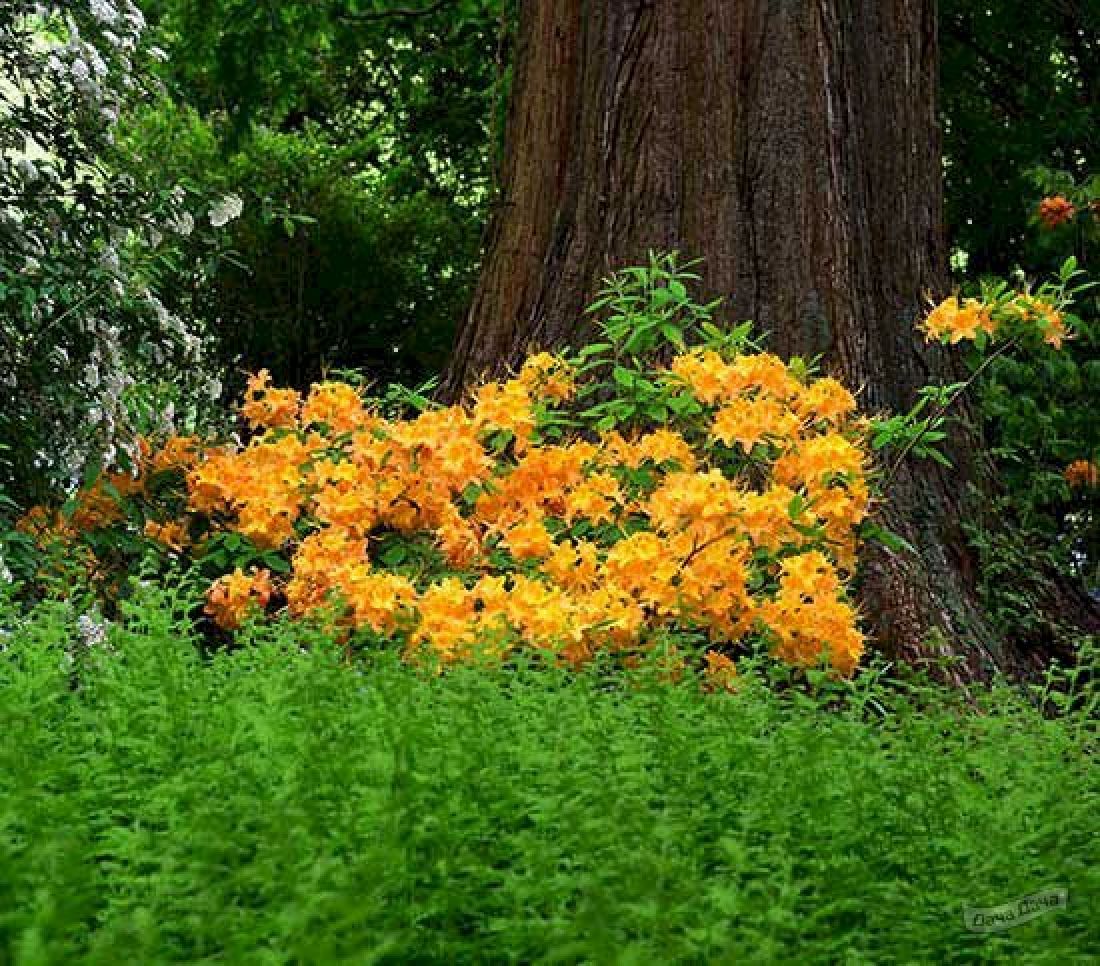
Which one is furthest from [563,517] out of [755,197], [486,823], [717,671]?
[486,823]

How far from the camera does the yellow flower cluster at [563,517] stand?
4.48m

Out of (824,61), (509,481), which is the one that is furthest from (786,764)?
(824,61)

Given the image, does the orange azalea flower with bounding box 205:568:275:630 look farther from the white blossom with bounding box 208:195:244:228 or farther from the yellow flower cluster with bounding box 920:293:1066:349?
the yellow flower cluster with bounding box 920:293:1066:349

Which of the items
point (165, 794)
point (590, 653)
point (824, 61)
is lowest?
point (165, 794)

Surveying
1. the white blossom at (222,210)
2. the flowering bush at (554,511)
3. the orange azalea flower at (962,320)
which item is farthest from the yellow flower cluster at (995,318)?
the white blossom at (222,210)

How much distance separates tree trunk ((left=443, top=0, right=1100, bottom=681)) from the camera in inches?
233

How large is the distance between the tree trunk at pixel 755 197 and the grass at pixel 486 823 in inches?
100.0

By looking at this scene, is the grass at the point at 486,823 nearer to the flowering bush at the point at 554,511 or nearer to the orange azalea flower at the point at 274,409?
the flowering bush at the point at 554,511

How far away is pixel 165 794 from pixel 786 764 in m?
A: 1.02

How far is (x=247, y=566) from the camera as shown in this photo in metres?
5.35

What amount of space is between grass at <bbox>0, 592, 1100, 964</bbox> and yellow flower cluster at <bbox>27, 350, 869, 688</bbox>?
911 millimetres

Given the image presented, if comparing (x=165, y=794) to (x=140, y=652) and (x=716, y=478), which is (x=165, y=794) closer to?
(x=140, y=652)

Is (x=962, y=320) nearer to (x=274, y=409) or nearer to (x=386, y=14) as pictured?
(x=274, y=409)

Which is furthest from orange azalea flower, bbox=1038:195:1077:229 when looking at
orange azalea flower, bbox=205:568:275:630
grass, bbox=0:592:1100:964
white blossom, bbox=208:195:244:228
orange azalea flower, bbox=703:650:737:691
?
grass, bbox=0:592:1100:964
